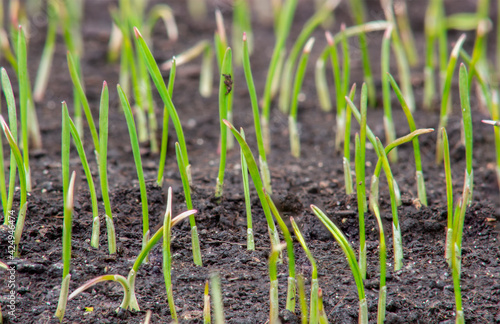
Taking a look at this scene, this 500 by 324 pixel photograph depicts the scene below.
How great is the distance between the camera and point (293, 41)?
3338 mm

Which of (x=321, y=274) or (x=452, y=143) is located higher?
(x=452, y=143)

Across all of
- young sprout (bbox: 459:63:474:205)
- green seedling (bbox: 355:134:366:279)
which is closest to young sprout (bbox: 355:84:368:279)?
green seedling (bbox: 355:134:366:279)

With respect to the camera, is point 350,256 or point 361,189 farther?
point 361,189

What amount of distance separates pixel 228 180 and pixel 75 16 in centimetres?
176

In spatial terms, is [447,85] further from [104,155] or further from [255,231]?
[104,155]

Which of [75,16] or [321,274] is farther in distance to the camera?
[75,16]

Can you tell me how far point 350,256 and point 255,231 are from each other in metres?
0.52

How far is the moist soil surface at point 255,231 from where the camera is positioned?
136cm

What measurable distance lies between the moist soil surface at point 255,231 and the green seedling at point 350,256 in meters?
0.07

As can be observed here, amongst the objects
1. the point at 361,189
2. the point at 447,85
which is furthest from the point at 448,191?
the point at 447,85

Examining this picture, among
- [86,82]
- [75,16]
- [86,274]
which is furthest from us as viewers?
[75,16]

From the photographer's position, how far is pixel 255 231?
66.2 inches

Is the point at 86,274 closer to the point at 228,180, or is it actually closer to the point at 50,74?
the point at 228,180

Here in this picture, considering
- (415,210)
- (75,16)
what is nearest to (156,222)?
(415,210)
